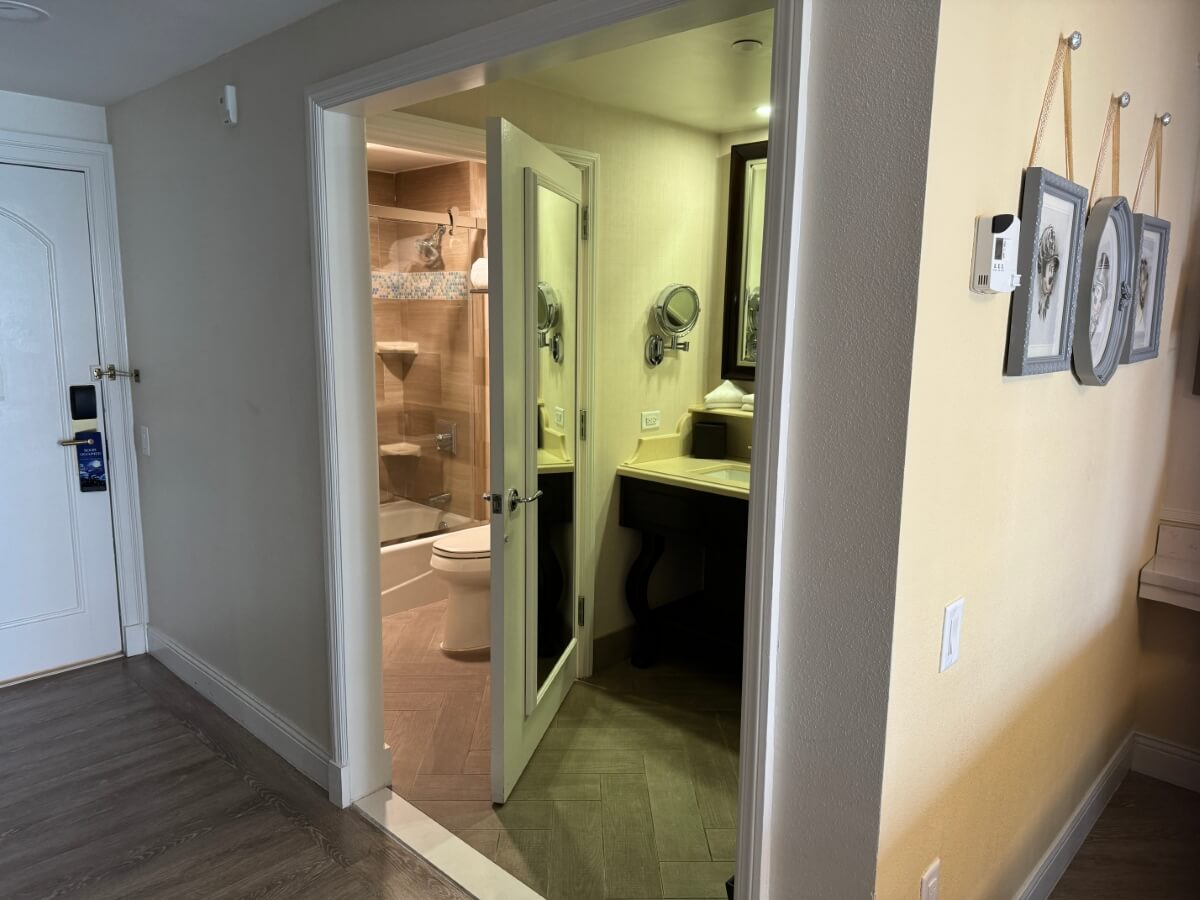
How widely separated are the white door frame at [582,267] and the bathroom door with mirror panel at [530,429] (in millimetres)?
61

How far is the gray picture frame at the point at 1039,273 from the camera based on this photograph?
1.42 meters

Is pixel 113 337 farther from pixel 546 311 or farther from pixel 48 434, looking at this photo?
pixel 546 311

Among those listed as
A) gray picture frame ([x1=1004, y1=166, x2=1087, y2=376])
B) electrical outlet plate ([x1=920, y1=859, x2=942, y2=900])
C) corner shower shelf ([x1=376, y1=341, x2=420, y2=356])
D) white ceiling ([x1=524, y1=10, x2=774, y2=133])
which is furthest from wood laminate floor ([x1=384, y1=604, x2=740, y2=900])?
white ceiling ([x1=524, y1=10, x2=774, y2=133])

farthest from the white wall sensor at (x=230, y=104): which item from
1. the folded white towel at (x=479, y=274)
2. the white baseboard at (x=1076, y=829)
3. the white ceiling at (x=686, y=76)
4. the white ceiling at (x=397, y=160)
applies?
the white baseboard at (x=1076, y=829)

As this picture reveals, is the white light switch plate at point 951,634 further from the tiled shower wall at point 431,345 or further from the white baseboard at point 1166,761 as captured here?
the tiled shower wall at point 431,345

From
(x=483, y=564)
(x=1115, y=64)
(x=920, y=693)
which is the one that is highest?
(x=1115, y=64)

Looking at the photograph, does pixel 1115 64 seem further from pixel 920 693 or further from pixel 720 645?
pixel 720 645

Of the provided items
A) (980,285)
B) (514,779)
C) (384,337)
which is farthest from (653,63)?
(384,337)

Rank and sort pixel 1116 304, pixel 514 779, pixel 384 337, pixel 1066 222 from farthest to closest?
pixel 384 337 → pixel 514 779 → pixel 1116 304 → pixel 1066 222

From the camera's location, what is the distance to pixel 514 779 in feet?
8.43

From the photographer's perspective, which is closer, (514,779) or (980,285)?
(980,285)

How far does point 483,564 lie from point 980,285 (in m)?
2.63

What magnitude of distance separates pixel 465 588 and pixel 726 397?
1.42 metres

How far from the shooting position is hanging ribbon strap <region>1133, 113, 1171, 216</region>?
6.65ft
